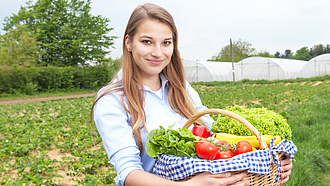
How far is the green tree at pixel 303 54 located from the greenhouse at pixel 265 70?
34709 millimetres

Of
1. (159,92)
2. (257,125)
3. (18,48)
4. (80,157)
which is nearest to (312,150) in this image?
(257,125)

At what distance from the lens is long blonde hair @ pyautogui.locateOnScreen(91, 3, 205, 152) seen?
5.54 feet

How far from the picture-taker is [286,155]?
5.48ft

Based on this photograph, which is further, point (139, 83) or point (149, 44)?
point (139, 83)

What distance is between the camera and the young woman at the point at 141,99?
58.4 inches

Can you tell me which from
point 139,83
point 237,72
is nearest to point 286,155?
point 139,83

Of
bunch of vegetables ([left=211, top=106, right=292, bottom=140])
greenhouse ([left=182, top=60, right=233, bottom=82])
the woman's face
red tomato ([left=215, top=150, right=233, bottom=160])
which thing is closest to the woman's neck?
the woman's face

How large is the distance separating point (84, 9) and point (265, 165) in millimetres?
34890

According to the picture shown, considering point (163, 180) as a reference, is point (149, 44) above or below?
above

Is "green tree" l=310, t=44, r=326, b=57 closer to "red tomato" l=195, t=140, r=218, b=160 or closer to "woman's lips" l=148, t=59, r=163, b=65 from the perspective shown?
"woman's lips" l=148, t=59, r=163, b=65

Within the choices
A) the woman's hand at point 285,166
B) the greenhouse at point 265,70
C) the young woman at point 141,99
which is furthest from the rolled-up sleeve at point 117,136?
the greenhouse at point 265,70

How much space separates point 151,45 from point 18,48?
29093 mm

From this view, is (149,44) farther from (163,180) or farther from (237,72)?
(237,72)

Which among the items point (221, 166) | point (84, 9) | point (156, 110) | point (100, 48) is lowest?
point (221, 166)
